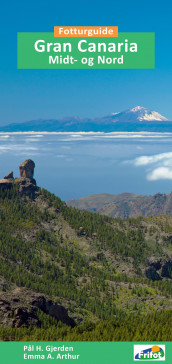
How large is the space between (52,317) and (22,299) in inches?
571

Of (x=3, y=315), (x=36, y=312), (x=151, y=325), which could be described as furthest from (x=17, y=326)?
(x=151, y=325)

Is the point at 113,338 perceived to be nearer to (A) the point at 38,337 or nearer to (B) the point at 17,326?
(A) the point at 38,337

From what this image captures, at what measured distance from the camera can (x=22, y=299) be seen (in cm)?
18088
